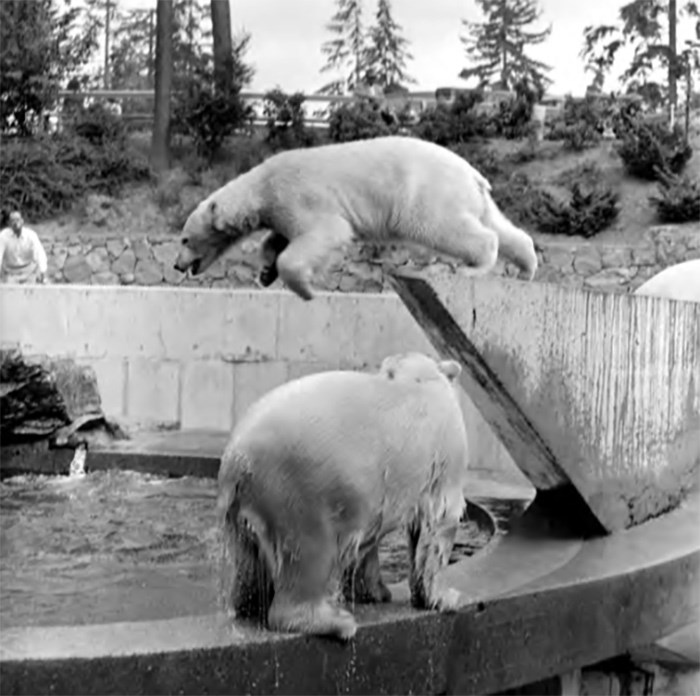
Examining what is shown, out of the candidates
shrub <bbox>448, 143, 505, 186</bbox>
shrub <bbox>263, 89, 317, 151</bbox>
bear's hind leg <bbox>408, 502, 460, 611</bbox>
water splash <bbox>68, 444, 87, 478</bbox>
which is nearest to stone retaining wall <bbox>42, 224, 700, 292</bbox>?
shrub <bbox>448, 143, 505, 186</bbox>

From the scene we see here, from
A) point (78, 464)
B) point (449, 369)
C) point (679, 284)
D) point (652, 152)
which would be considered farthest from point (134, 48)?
point (449, 369)

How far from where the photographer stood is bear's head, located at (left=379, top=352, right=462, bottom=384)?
129 inches

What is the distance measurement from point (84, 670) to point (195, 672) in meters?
0.27

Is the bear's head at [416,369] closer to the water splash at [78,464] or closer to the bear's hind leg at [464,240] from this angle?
the bear's hind leg at [464,240]

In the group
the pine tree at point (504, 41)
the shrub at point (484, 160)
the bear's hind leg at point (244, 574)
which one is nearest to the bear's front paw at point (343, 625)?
the bear's hind leg at point (244, 574)

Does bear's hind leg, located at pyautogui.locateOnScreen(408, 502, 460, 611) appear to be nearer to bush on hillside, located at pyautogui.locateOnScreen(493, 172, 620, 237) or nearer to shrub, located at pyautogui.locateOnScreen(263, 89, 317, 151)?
bush on hillside, located at pyautogui.locateOnScreen(493, 172, 620, 237)

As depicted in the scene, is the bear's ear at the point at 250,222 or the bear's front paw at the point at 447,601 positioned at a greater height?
the bear's ear at the point at 250,222

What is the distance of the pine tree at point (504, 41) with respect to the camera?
112ft

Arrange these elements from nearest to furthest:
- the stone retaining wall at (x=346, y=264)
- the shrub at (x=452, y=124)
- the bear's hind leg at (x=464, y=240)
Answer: the bear's hind leg at (x=464, y=240), the stone retaining wall at (x=346, y=264), the shrub at (x=452, y=124)

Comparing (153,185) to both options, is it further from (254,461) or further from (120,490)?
(254,461)

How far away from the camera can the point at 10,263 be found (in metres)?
13.5

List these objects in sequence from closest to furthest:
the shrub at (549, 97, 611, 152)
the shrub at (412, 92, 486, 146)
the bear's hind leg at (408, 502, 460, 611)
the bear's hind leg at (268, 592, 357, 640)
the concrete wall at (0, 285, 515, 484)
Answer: the bear's hind leg at (268, 592, 357, 640) → the bear's hind leg at (408, 502, 460, 611) → the concrete wall at (0, 285, 515, 484) → the shrub at (549, 97, 611, 152) → the shrub at (412, 92, 486, 146)

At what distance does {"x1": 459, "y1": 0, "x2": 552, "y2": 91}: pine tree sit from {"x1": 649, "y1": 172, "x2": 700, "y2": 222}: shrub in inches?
652

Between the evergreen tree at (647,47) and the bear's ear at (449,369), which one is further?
the evergreen tree at (647,47)
